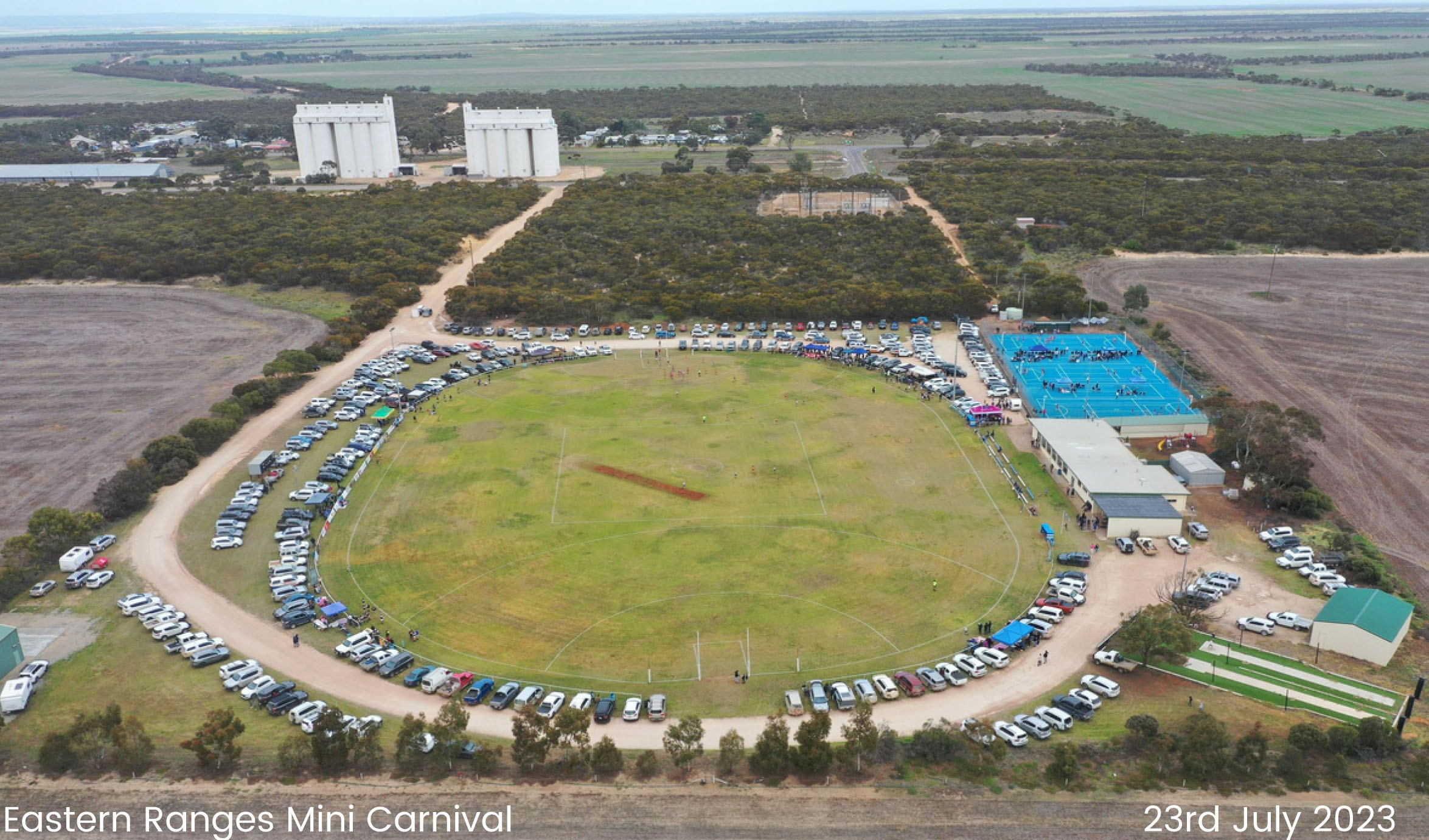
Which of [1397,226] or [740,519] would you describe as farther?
[1397,226]

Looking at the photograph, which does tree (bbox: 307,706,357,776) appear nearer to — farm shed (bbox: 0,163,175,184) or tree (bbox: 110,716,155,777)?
tree (bbox: 110,716,155,777)

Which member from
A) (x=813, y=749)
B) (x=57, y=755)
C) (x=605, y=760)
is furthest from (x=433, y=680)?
(x=813, y=749)

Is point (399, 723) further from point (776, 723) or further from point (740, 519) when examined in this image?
point (740, 519)

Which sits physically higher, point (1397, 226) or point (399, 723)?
point (1397, 226)

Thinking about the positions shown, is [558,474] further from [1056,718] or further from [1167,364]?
[1167,364]

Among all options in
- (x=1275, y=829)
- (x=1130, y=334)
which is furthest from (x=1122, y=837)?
(x=1130, y=334)

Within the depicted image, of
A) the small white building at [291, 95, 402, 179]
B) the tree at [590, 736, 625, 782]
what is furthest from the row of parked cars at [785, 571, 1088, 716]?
the small white building at [291, 95, 402, 179]

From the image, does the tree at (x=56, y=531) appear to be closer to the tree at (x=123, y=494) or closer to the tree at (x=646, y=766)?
the tree at (x=123, y=494)
